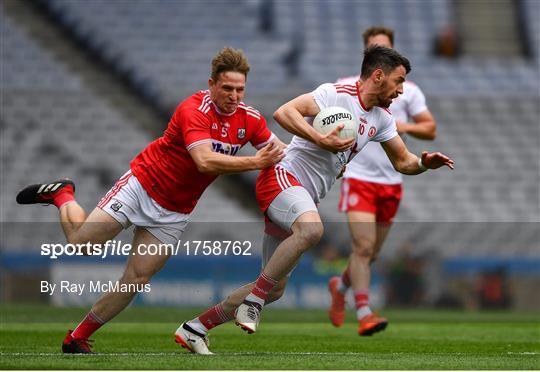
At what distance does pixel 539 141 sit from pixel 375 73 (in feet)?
59.3

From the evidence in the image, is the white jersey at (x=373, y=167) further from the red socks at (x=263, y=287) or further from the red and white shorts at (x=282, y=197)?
the red socks at (x=263, y=287)

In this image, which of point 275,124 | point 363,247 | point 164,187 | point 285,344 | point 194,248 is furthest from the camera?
point 275,124

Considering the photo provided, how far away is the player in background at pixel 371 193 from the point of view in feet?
37.6

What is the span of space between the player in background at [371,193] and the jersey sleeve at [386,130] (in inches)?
96.7

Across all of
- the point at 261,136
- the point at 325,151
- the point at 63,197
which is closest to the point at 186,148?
the point at 261,136

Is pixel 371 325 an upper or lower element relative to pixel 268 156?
lower

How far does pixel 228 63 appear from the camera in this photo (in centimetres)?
806

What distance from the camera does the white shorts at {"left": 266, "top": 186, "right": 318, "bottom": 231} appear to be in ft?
26.8

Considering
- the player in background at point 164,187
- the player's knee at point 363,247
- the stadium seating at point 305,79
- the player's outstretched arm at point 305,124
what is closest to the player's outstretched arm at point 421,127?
the player's knee at point 363,247

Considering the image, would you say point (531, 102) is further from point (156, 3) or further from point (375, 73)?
point (375, 73)

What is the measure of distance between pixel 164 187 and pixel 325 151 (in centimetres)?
120

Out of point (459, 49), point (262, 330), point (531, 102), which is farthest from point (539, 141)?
point (262, 330)

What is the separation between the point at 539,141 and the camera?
26.0 m

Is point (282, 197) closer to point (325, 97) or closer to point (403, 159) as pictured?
point (325, 97)
